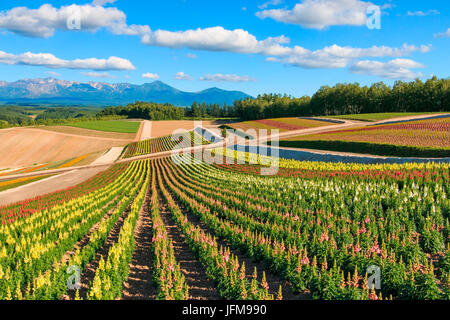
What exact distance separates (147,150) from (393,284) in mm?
76299

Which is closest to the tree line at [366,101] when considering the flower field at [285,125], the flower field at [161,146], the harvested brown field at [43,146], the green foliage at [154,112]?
the flower field at [285,125]

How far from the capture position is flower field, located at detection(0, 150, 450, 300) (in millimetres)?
10461

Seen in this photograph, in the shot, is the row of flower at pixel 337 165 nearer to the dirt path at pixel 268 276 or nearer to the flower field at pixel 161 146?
the dirt path at pixel 268 276

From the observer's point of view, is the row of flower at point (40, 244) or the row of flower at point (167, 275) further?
the row of flower at point (40, 244)

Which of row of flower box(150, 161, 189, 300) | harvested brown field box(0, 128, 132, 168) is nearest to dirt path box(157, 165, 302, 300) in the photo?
row of flower box(150, 161, 189, 300)

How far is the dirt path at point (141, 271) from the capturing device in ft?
39.7

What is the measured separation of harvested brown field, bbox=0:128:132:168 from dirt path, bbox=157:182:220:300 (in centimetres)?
7321

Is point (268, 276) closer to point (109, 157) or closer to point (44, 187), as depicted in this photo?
point (44, 187)

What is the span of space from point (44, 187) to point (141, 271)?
121 ft

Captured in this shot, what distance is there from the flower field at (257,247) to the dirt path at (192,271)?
0.19 ft

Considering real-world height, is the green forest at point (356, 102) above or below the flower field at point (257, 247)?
above

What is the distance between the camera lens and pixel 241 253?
50.4 feet

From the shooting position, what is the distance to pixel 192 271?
45.2 ft

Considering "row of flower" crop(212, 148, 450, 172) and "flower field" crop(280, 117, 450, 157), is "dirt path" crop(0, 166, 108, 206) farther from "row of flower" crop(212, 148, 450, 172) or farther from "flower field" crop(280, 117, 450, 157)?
"flower field" crop(280, 117, 450, 157)
